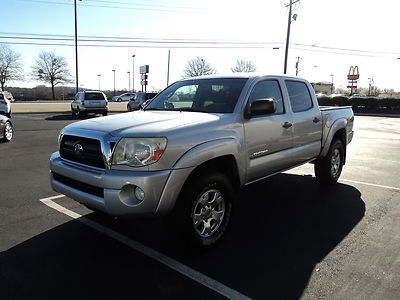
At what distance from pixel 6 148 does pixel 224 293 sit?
9.70 metres

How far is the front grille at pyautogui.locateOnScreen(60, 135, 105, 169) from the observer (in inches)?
152

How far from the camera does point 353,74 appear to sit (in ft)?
234

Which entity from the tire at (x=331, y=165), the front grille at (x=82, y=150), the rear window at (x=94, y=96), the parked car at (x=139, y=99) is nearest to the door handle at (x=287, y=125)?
the tire at (x=331, y=165)

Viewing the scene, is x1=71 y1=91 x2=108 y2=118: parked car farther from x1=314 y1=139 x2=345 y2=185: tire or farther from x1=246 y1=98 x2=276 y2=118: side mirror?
x1=246 y1=98 x2=276 y2=118: side mirror

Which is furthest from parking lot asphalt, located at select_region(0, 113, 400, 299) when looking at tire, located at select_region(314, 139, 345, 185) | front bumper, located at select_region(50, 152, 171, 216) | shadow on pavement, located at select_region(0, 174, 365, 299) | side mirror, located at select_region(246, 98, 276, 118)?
side mirror, located at select_region(246, 98, 276, 118)

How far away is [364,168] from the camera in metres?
8.80

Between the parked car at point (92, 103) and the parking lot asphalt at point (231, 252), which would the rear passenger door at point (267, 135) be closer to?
the parking lot asphalt at point (231, 252)

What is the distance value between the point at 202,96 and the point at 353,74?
240 feet

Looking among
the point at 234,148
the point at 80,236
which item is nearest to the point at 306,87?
the point at 234,148

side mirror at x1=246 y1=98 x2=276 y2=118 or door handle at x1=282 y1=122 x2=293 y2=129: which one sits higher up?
side mirror at x1=246 y1=98 x2=276 y2=118

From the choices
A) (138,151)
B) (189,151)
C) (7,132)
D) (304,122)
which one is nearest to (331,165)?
(304,122)

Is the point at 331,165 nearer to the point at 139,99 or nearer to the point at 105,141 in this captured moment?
the point at 105,141

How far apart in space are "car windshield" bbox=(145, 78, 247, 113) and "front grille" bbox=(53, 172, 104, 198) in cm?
167

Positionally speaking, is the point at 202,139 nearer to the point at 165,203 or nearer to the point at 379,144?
the point at 165,203
